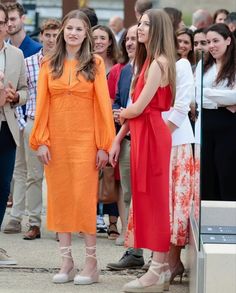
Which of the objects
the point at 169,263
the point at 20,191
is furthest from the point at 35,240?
the point at 169,263

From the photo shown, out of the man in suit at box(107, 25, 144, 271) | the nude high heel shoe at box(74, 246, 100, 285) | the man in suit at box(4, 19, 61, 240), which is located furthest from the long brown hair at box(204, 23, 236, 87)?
the nude high heel shoe at box(74, 246, 100, 285)

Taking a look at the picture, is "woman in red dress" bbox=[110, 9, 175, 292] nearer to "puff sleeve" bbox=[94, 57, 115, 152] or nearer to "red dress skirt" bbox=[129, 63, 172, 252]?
"red dress skirt" bbox=[129, 63, 172, 252]

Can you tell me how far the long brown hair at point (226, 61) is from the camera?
9.15 meters

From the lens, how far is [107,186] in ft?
30.3

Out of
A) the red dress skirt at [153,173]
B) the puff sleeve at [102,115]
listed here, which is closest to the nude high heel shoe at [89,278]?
the red dress skirt at [153,173]

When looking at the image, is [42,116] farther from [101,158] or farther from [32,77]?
[32,77]

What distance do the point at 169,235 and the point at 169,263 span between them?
509mm

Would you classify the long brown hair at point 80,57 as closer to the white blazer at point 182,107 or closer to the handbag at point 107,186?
the white blazer at point 182,107

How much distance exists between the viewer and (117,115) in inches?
352

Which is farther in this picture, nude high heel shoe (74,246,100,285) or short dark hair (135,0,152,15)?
short dark hair (135,0,152,15)

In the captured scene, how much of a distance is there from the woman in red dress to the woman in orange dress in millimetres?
363

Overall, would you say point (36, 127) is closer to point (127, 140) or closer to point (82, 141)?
point (82, 141)

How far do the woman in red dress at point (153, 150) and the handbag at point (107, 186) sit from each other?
1.80m

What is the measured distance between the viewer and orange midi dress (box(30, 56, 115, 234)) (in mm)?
7668
